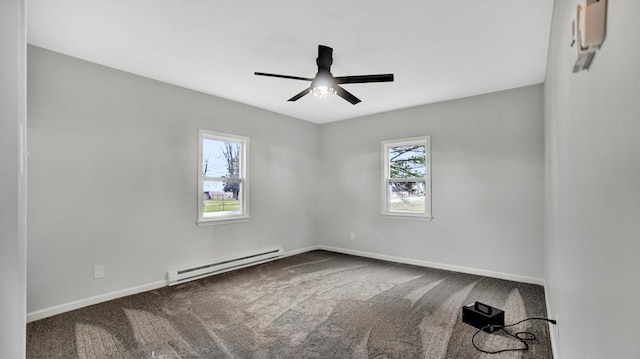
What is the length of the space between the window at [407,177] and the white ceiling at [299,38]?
1283 mm

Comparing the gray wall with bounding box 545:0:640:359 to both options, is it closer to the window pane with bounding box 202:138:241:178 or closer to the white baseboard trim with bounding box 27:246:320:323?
the white baseboard trim with bounding box 27:246:320:323

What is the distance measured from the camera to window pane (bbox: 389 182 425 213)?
4988mm

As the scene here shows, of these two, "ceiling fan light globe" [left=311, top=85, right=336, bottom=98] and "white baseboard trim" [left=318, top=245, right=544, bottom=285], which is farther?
"white baseboard trim" [left=318, top=245, right=544, bottom=285]

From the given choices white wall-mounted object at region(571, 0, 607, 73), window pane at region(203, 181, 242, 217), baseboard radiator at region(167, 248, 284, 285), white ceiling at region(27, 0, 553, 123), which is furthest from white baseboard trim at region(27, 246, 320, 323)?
white wall-mounted object at region(571, 0, 607, 73)

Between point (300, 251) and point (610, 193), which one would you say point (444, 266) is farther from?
point (610, 193)

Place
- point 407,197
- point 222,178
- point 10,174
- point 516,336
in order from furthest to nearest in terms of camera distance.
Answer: point 407,197 → point 222,178 → point 516,336 → point 10,174

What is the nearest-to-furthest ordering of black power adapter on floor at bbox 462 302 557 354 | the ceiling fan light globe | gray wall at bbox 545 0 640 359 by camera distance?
gray wall at bbox 545 0 640 359 → black power adapter on floor at bbox 462 302 557 354 → the ceiling fan light globe

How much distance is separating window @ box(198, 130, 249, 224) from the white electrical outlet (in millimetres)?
1219

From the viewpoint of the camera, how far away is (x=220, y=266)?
4391 mm

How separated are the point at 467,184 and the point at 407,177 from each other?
97cm

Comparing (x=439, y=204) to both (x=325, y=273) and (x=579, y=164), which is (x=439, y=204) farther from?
(x=579, y=164)

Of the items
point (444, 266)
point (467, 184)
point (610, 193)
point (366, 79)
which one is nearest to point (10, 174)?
point (610, 193)

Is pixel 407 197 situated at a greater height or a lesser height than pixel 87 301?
greater

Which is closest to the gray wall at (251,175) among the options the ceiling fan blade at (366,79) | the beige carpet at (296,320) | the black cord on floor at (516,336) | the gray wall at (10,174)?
the beige carpet at (296,320)
